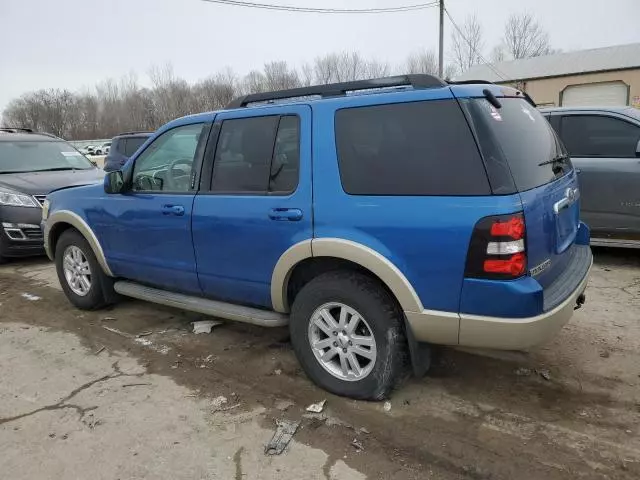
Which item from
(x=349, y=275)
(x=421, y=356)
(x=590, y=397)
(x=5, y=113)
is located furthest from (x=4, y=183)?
(x=5, y=113)

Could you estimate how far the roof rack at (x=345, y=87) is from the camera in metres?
2.96

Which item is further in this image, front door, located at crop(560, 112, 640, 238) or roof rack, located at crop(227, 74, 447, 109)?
front door, located at crop(560, 112, 640, 238)

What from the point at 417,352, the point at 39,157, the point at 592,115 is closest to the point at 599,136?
the point at 592,115

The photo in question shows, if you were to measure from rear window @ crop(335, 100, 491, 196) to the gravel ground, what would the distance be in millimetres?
1369

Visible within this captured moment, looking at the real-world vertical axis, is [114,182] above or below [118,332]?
above

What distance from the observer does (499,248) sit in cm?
250

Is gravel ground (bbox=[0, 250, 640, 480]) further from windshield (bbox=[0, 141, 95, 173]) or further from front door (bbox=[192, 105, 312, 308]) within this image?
windshield (bbox=[0, 141, 95, 173])

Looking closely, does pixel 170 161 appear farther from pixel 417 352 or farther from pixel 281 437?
pixel 417 352

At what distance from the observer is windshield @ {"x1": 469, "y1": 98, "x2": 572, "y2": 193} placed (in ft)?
8.50

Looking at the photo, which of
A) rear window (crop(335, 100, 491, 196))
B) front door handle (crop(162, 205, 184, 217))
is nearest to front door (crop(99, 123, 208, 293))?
front door handle (crop(162, 205, 184, 217))

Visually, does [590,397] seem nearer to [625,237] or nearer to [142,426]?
[142,426]

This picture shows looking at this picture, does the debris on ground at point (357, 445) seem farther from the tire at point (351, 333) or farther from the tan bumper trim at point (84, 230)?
the tan bumper trim at point (84, 230)

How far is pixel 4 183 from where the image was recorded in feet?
23.6

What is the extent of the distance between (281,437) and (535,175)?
205 cm
